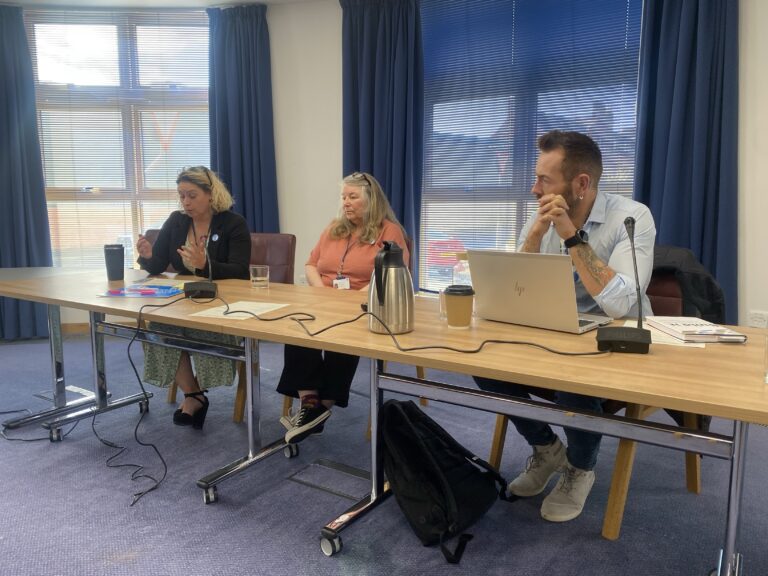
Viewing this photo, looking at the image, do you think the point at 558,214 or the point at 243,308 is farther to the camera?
the point at 243,308

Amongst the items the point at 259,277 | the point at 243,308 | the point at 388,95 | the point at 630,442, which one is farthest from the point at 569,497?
the point at 388,95

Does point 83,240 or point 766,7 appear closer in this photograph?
point 766,7

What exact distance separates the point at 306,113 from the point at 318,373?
8.54ft

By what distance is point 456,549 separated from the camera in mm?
1584

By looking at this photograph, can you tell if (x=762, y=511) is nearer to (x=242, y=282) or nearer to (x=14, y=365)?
(x=242, y=282)

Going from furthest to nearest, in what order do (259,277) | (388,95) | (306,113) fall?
1. (306,113)
2. (388,95)
3. (259,277)

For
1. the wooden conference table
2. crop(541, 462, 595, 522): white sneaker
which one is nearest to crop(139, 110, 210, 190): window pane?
the wooden conference table

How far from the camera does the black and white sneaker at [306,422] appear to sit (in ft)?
6.68

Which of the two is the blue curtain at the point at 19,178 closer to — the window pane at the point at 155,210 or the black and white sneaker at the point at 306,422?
the window pane at the point at 155,210

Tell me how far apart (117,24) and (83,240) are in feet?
5.29

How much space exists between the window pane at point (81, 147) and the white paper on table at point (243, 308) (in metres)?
3.05

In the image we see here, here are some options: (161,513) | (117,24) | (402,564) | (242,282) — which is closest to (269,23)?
(117,24)

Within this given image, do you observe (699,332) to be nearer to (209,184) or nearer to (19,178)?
(209,184)

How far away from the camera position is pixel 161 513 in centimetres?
182
